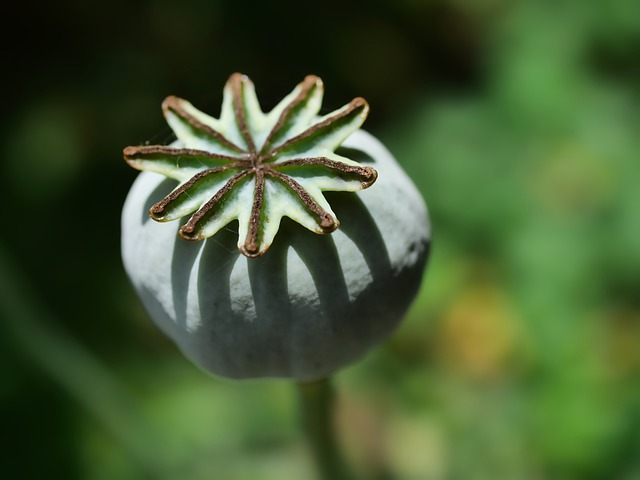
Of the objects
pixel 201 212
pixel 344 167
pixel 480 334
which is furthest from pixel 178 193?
pixel 480 334

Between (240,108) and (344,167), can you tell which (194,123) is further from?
(344,167)

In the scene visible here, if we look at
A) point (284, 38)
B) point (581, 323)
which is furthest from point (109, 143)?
point (581, 323)

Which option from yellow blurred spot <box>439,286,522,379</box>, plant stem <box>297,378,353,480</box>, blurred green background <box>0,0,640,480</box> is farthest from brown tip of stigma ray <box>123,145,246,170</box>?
yellow blurred spot <box>439,286,522,379</box>

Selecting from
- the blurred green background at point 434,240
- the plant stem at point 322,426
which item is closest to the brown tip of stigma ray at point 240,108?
the plant stem at point 322,426

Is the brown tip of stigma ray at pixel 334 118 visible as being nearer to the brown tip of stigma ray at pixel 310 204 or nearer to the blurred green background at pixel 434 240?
the brown tip of stigma ray at pixel 310 204

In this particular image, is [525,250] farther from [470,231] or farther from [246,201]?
[246,201]

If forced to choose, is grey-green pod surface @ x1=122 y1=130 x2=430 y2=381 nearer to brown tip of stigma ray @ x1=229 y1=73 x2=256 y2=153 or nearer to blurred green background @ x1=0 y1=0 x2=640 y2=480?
brown tip of stigma ray @ x1=229 y1=73 x2=256 y2=153

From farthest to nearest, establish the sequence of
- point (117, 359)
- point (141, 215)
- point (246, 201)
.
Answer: point (117, 359) < point (141, 215) < point (246, 201)
